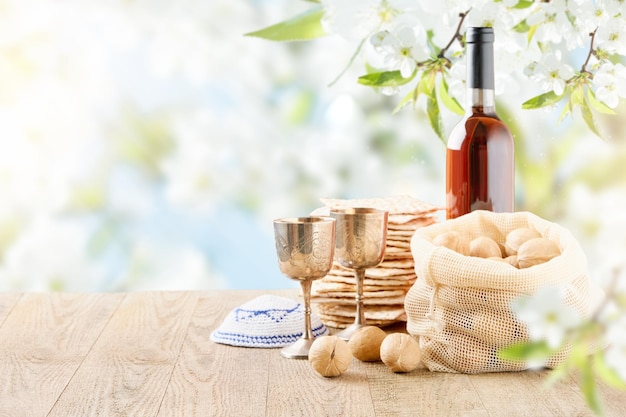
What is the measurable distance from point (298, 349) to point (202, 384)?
0.59ft

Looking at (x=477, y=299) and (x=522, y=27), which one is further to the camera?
(x=522, y=27)

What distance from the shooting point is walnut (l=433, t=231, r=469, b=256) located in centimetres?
123

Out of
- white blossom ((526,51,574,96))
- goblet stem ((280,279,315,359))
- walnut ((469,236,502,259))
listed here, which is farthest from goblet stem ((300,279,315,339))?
white blossom ((526,51,574,96))

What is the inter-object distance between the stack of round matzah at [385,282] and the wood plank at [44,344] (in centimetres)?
38

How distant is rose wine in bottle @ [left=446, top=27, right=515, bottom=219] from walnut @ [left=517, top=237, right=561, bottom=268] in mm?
182

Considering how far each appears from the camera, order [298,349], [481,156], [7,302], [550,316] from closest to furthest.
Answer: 1. [550,316]
2. [298,349]
3. [481,156]
4. [7,302]

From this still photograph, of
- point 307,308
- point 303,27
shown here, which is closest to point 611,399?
point 307,308

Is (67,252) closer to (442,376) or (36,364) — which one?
(36,364)

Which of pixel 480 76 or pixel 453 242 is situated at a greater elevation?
pixel 480 76

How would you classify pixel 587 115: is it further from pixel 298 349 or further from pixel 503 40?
pixel 298 349

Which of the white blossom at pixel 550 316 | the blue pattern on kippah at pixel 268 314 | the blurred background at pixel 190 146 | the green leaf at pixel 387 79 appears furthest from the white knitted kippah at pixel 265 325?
the white blossom at pixel 550 316

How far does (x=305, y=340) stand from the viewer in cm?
129

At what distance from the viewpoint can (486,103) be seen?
1.37 m

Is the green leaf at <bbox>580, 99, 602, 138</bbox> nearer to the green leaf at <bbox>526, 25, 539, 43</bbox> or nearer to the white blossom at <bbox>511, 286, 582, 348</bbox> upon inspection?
the green leaf at <bbox>526, 25, 539, 43</bbox>
